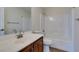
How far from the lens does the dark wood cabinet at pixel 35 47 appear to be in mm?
1205

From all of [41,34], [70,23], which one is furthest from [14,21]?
[70,23]

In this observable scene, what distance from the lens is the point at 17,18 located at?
1234 millimetres

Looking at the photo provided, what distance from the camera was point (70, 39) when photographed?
120 cm

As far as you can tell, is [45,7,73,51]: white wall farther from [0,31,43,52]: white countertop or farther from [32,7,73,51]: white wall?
[0,31,43,52]: white countertop

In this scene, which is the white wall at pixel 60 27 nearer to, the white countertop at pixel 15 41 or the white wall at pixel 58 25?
the white wall at pixel 58 25

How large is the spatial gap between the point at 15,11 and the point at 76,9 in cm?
61

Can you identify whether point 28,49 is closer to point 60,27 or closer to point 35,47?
point 35,47

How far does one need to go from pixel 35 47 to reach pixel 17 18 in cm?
35

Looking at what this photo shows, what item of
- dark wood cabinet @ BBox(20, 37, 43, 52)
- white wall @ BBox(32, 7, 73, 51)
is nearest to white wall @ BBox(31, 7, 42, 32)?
white wall @ BBox(32, 7, 73, 51)

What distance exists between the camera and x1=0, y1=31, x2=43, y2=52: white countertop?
116 cm

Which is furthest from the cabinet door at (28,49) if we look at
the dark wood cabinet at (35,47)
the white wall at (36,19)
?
the white wall at (36,19)

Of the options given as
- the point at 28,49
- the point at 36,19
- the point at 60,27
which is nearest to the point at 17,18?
the point at 36,19

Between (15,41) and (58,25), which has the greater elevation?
(58,25)

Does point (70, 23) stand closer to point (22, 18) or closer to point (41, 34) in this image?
point (41, 34)
